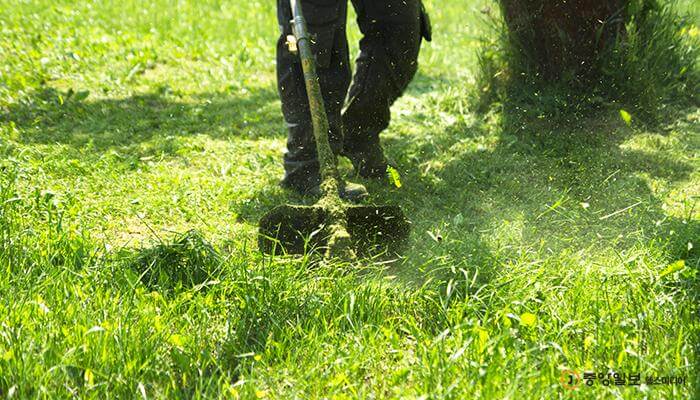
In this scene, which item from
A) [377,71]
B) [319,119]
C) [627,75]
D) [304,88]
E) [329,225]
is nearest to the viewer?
[329,225]

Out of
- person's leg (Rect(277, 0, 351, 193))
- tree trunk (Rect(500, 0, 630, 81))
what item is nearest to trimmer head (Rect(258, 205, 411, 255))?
person's leg (Rect(277, 0, 351, 193))

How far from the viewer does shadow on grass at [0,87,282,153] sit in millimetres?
5488

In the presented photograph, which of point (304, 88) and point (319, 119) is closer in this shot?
point (319, 119)

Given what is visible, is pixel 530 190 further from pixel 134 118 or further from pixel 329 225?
pixel 134 118

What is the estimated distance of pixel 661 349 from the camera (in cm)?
262

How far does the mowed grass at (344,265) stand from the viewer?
2582 millimetres

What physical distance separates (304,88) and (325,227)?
1207 millimetres

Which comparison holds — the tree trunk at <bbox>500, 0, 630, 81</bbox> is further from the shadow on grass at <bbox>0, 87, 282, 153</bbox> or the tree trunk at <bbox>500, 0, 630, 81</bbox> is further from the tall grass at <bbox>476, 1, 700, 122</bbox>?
the shadow on grass at <bbox>0, 87, 282, 153</bbox>

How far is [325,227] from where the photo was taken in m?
3.50

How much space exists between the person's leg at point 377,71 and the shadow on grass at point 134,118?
1.19 metres

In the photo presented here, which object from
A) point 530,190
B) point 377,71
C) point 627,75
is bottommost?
point 530,190

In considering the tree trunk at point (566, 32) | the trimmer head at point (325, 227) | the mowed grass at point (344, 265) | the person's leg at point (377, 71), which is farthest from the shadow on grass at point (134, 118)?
the trimmer head at point (325, 227)

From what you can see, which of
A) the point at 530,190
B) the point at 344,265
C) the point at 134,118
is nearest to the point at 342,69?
the point at 530,190

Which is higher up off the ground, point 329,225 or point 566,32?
point 566,32
